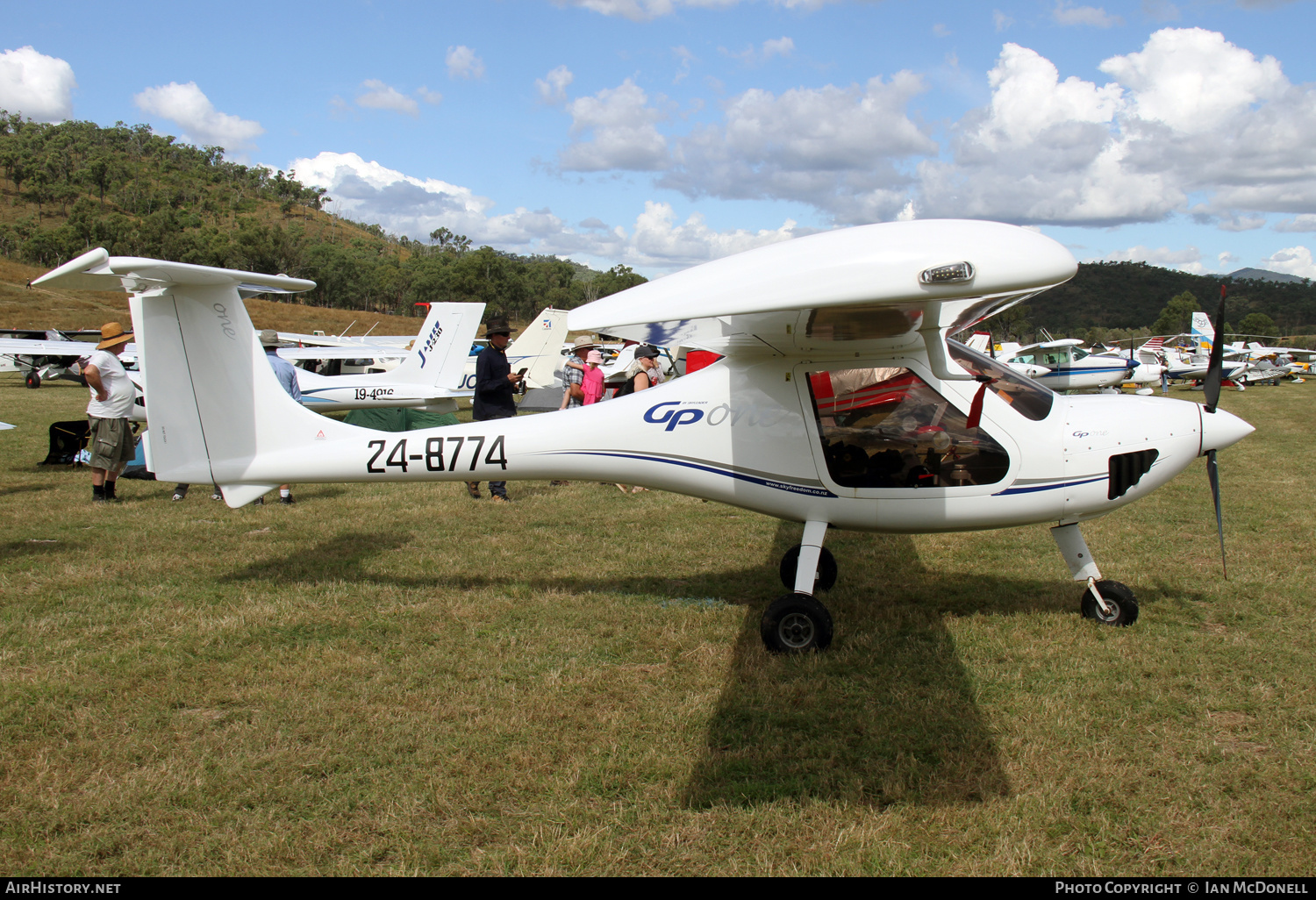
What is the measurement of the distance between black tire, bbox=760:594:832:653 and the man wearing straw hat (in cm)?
806

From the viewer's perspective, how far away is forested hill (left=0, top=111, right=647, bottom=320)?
8481cm

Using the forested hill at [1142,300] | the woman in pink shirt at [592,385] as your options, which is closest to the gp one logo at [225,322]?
the woman in pink shirt at [592,385]

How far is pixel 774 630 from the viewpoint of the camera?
4703mm

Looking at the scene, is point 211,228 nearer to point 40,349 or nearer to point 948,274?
point 40,349

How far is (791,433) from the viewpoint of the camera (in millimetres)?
4980

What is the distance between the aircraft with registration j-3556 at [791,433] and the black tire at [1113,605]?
11 millimetres

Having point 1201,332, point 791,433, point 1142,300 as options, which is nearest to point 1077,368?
point 1201,332

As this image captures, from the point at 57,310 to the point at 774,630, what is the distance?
71026 mm

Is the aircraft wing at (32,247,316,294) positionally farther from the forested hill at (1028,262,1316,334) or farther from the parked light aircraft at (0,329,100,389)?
the forested hill at (1028,262,1316,334)

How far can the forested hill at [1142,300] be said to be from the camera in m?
94.8

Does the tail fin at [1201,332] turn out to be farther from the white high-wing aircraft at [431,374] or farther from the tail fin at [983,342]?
the white high-wing aircraft at [431,374]

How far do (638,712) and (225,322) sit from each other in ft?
12.6

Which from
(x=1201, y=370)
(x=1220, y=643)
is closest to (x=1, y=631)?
(x=1220, y=643)
